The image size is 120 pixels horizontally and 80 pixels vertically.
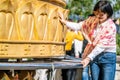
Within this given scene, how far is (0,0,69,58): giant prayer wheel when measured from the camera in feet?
17.5

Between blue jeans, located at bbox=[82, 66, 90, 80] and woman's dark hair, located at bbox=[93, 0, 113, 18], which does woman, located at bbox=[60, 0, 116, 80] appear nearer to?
woman's dark hair, located at bbox=[93, 0, 113, 18]

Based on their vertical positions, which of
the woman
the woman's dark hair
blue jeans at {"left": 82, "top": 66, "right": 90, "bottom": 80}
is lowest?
blue jeans at {"left": 82, "top": 66, "right": 90, "bottom": 80}

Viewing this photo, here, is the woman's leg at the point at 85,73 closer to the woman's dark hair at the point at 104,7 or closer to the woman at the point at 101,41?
the woman at the point at 101,41

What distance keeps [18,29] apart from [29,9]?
0.85ft

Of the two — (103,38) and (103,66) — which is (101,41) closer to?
(103,38)

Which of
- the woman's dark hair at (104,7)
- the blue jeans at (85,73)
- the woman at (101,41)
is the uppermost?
the woman's dark hair at (104,7)

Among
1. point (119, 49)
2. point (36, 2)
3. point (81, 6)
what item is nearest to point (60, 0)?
point (36, 2)

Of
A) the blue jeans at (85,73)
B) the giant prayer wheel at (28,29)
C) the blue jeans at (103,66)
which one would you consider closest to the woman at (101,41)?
the blue jeans at (103,66)

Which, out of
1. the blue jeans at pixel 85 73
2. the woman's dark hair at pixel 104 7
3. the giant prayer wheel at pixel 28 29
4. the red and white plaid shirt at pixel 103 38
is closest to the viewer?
the giant prayer wheel at pixel 28 29

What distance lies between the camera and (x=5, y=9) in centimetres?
534

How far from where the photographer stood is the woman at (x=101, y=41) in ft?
18.4

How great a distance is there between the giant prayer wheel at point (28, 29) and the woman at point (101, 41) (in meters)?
0.30

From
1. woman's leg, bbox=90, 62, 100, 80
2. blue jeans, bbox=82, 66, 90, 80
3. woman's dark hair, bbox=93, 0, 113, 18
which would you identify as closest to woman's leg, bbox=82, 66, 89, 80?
blue jeans, bbox=82, 66, 90, 80

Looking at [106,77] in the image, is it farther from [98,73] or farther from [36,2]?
[36,2]
